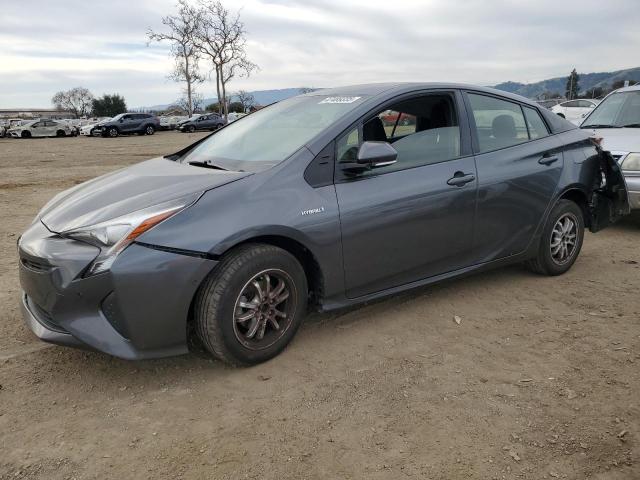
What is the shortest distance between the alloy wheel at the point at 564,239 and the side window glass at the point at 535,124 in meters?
0.72

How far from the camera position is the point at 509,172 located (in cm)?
413

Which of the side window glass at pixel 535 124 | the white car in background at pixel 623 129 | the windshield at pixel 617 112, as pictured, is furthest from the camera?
the windshield at pixel 617 112

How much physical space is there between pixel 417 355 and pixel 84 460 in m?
1.89

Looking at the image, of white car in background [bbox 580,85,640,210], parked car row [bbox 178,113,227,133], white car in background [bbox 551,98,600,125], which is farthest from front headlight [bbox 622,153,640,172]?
parked car row [bbox 178,113,227,133]

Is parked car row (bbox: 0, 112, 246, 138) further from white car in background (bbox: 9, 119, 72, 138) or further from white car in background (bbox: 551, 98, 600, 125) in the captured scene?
white car in background (bbox: 551, 98, 600, 125)

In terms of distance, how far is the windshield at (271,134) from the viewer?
3.43 m

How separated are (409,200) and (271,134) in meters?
1.05

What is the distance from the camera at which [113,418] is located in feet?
8.84

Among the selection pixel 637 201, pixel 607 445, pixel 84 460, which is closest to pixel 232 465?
pixel 84 460

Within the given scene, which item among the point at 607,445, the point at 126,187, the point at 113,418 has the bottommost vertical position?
the point at 607,445

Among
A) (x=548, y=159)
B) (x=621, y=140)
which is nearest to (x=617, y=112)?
(x=621, y=140)

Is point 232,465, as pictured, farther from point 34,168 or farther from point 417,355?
point 34,168

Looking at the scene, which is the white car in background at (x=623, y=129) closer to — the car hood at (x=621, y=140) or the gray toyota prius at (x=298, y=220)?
the car hood at (x=621, y=140)

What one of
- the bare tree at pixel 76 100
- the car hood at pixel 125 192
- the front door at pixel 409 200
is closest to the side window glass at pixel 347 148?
the front door at pixel 409 200
